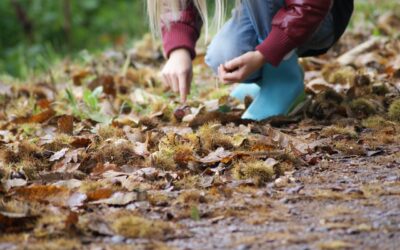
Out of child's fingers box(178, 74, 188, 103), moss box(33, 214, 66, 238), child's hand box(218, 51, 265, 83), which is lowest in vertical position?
moss box(33, 214, 66, 238)

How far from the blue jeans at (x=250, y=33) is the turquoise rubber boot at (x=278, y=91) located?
0.05 meters

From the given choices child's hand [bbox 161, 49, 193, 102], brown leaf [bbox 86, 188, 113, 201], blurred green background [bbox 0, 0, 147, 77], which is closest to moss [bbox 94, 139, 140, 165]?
brown leaf [bbox 86, 188, 113, 201]

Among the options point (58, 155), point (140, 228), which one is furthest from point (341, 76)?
point (140, 228)

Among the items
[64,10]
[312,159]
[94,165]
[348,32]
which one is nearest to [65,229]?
[94,165]

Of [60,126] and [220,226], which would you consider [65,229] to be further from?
[60,126]

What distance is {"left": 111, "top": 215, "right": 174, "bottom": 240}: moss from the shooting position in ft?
4.24

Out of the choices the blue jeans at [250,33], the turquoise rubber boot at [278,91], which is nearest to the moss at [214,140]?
the turquoise rubber boot at [278,91]

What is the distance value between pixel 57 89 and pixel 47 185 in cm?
196

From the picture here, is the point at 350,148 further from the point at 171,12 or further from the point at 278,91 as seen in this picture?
the point at 171,12

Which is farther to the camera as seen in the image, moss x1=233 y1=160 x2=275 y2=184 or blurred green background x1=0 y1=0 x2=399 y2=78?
blurred green background x1=0 y1=0 x2=399 y2=78

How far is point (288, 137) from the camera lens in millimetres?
1990

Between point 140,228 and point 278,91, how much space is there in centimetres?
127

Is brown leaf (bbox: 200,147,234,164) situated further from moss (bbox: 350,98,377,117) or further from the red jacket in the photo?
moss (bbox: 350,98,377,117)

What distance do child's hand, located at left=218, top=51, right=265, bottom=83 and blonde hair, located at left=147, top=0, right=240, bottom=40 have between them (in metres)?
0.14
